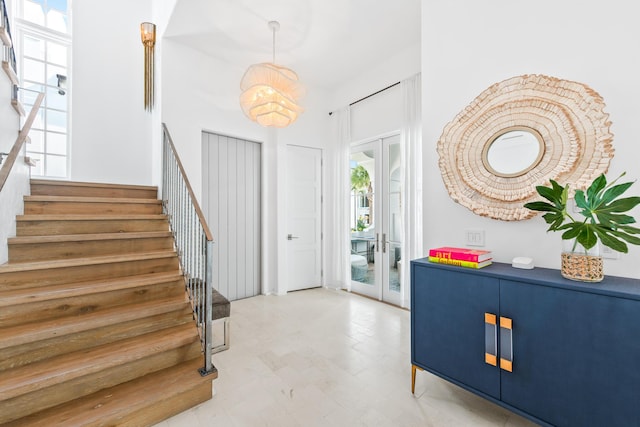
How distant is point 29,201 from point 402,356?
12.2 ft

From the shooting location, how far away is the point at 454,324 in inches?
70.3

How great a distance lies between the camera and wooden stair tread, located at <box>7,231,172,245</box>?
2.22 m

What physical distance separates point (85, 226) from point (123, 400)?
1.75m

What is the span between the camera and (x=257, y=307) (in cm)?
384

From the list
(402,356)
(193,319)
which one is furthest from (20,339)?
(402,356)

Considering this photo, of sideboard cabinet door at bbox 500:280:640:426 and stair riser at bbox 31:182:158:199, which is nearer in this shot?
sideboard cabinet door at bbox 500:280:640:426

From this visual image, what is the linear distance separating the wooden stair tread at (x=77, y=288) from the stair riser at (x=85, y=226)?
65 cm

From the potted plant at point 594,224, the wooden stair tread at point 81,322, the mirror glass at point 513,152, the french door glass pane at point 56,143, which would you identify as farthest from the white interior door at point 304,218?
the potted plant at point 594,224

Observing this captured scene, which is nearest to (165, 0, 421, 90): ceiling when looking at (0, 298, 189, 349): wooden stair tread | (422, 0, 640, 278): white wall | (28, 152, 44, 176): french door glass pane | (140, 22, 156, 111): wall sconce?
(140, 22, 156, 111): wall sconce

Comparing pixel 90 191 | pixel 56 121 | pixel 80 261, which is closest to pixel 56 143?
pixel 56 121

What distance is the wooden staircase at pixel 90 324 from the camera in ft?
5.36

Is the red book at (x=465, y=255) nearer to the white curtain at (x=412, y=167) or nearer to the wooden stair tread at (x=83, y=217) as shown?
the white curtain at (x=412, y=167)

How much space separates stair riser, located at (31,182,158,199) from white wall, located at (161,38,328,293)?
23.0 inches

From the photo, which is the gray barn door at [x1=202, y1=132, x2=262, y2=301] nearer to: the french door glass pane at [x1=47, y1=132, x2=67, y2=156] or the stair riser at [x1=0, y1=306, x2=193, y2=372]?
the stair riser at [x1=0, y1=306, x2=193, y2=372]
